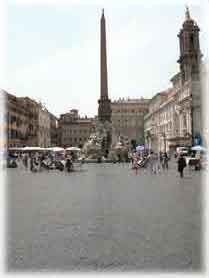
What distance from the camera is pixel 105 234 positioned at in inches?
262

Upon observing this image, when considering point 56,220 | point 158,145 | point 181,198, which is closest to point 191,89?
point 158,145

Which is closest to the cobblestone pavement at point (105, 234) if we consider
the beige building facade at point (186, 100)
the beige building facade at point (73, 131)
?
the beige building facade at point (186, 100)

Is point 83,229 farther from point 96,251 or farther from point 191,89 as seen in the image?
point 191,89

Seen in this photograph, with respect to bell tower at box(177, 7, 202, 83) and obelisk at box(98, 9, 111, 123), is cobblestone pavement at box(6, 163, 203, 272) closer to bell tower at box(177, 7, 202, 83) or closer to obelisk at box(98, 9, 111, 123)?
obelisk at box(98, 9, 111, 123)

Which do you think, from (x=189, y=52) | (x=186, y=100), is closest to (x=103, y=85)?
(x=186, y=100)

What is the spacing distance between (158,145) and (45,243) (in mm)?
81945

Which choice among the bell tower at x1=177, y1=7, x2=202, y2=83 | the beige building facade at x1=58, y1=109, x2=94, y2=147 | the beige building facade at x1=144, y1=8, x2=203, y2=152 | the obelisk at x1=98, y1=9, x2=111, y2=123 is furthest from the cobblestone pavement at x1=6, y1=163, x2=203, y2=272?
the beige building facade at x1=58, y1=109, x2=94, y2=147

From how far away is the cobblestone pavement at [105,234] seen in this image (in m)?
5.11

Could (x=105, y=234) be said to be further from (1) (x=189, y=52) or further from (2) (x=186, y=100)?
(1) (x=189, y=52)

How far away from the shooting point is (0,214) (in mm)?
9195

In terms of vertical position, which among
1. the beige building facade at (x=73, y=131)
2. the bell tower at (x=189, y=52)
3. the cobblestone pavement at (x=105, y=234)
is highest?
the bell tower at (x=189, y=52)

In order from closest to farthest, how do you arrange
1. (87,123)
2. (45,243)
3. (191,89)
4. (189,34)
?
(45,243)
(191,89)
(189,34)
(87,123)

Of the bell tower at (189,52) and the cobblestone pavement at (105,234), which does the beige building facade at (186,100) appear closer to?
the bell tower at (189,52)

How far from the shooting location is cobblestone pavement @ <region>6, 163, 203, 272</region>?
5113mm
